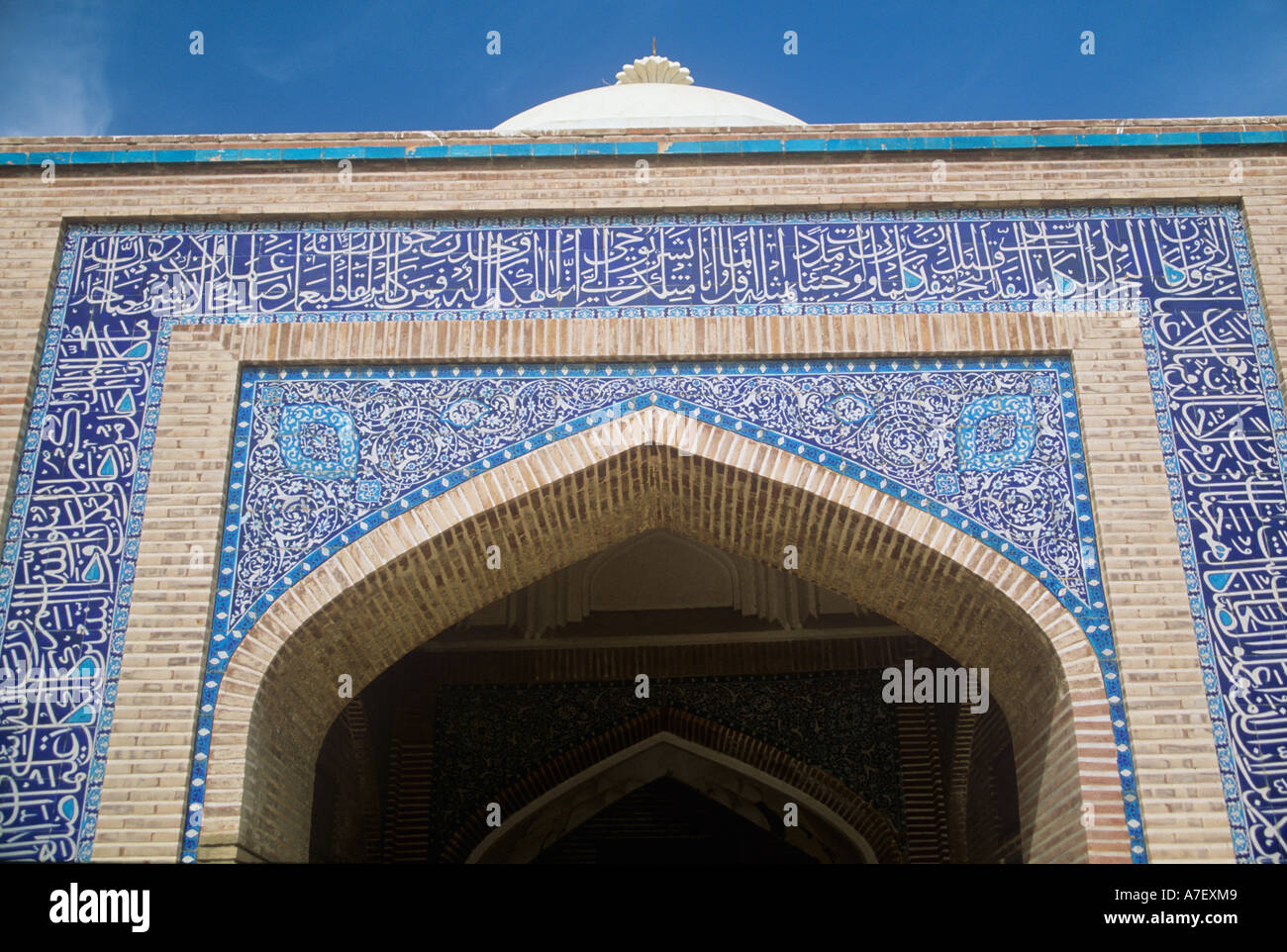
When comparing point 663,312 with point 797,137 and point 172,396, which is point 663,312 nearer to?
point 797,137

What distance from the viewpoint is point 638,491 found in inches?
190

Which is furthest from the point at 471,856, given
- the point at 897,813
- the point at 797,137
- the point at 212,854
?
the point at 797,137

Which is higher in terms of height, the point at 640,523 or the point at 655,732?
the point at 640,523

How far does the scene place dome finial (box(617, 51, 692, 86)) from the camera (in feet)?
26.1

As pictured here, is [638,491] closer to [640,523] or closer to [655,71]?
[640,523]

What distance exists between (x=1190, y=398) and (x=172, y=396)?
3470 mm

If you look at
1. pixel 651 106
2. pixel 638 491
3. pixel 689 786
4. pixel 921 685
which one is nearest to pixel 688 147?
pixel 638 491

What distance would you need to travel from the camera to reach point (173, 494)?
4.54 meters

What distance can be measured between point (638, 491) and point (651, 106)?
3231 mm
